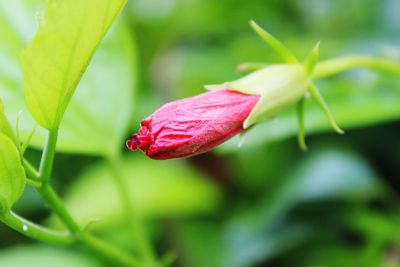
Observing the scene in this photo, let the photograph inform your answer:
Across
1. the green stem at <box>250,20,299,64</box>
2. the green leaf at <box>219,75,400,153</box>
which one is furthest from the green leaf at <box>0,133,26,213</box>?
the green leaf at <box>219,75,400,153</box>

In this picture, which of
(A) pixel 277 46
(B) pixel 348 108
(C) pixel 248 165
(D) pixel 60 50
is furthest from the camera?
(C) pixel 248 165

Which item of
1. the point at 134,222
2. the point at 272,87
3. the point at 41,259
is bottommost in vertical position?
the point at 41,259

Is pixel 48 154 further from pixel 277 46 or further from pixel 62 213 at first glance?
pixel 277 46

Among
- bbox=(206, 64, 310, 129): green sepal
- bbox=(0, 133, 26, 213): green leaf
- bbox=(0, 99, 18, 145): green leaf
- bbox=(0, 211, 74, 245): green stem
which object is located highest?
bbox=(206, 64, 310, 129): green sepal

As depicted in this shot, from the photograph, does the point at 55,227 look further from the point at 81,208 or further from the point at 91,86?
the point at 91,86

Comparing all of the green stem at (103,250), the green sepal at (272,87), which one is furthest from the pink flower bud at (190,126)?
the green stem at (103,250)

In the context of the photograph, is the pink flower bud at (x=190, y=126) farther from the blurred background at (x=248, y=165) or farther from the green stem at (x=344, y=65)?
the blurred background at (x=248, y=165)

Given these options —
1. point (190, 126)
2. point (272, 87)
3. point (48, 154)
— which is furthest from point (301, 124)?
point (48, 154)

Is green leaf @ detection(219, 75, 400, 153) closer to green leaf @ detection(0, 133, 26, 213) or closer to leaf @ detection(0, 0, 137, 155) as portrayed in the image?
leaf @ detection(0, 0, 137, 155)
